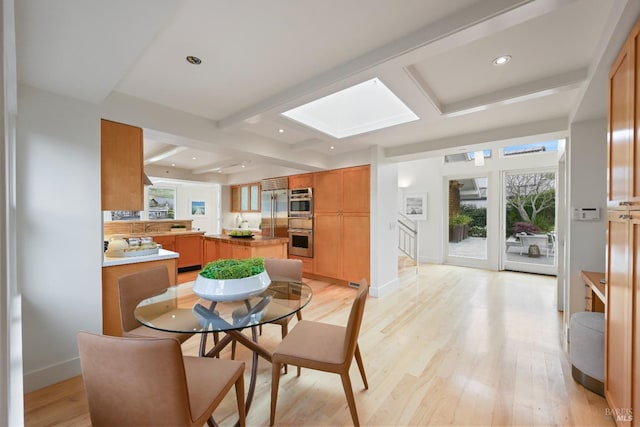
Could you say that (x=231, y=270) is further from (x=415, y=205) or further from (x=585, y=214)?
(x=415, y=205)

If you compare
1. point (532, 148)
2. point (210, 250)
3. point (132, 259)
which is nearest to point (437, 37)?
point (132, 259)

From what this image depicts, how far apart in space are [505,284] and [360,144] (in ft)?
12.2

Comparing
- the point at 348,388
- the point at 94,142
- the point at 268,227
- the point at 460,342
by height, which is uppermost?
the point at 94,142

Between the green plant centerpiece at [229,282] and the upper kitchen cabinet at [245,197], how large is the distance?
16.2 ft

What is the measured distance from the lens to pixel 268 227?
6.05 m

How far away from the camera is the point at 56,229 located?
82.9 inches

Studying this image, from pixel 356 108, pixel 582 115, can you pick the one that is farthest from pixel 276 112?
pixel 582 115

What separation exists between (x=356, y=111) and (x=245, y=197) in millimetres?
4579

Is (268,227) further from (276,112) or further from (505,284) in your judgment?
(505,284)

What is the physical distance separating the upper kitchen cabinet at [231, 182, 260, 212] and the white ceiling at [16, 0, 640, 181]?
373 centimetres

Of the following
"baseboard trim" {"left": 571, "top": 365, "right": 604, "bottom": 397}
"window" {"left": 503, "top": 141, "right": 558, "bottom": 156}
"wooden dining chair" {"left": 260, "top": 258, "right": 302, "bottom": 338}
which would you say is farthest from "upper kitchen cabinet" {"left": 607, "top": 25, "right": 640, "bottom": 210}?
"window" {"left": 503, "top": 141, "right": 558, "bottom": 156}

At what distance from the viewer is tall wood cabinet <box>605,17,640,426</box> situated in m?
1.28

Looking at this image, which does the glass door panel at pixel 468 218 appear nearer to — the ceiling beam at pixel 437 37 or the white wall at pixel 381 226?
the white wall at pixel 381 226

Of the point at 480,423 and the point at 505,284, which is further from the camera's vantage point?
the point at 505,284
